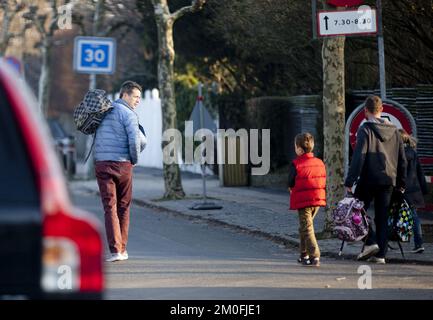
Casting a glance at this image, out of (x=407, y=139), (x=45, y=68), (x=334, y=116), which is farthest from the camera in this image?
(x=45, y=68)

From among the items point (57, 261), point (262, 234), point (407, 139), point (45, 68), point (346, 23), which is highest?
point (45, 68)

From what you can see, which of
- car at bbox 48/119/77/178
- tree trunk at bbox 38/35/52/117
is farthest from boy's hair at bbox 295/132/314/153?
tree trunk at bbox 38/35/52/117

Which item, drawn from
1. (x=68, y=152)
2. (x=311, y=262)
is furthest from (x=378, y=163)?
(x=68, y=152)

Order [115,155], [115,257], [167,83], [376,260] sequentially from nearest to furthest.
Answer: [376,260] < [115,257] < [115,155] < [167,83]

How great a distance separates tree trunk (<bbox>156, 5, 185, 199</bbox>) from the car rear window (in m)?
19.1

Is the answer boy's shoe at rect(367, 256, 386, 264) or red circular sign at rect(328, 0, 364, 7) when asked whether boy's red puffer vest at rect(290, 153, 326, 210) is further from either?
red circular sign at rect(328, 0, 364, 7)

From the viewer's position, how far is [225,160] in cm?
2669

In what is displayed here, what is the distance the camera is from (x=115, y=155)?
1307cm

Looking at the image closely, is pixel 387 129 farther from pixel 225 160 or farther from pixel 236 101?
pixel 236 101

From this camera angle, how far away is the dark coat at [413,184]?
13.2m

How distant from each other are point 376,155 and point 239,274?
2045 millimetres

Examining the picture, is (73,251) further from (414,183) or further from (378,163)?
(414,183)

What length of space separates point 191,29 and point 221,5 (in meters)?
5.35
